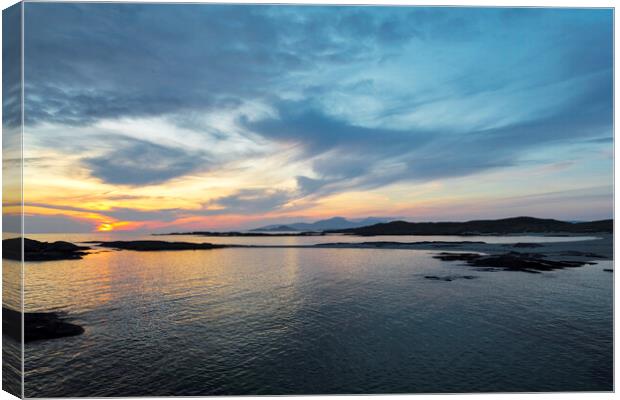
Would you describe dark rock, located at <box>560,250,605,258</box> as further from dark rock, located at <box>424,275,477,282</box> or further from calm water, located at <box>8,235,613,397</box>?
dark rock, located at <box>424,275,477,282</box>

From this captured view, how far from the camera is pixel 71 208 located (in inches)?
774

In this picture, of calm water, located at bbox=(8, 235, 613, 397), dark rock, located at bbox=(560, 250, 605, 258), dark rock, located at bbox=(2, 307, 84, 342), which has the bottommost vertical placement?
calm water, located at bbox=(8, 235, 613, 397)

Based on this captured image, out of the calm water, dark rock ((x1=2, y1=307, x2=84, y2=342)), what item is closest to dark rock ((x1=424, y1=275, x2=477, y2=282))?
the calm water

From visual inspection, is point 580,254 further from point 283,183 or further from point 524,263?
point 283,183

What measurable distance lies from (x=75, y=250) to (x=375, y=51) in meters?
57.9

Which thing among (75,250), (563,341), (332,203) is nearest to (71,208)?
(332,203)

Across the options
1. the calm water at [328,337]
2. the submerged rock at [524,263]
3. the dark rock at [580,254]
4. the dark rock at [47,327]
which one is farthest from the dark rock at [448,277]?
the dark rock at [47,327]

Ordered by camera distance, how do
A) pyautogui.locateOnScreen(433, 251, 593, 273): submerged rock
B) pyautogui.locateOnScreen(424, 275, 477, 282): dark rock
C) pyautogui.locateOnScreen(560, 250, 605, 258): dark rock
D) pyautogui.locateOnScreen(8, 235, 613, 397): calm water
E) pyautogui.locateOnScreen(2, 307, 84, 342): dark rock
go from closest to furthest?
1. pyautogui.locateOnScreen(8, 235, 613, 397): calm water
2. pyautogui.locateOnScreen(2, 307, 84, 342): dark rock
3. pyautogui.locateOnScreen(424, 275, 477, 282): dark rock
4. pyautogui.locateOnScreen(433, 251, 593, 273): submerged rock
5. pyautogui.locateOnScreen(560, 250, 605, 258): dark rock

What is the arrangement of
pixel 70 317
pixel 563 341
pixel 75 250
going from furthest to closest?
pixel 75 250 → pixel 70 317 → pixel 563 341

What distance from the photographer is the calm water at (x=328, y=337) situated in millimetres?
12281

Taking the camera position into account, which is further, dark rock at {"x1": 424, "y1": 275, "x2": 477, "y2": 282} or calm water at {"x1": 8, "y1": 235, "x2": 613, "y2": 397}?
dark rock at {"x1": 424, "y1": 275, "x2": 477, "y2": 282}

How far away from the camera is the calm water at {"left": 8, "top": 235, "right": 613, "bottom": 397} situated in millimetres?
12281

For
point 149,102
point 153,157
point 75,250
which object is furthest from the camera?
point 75,250

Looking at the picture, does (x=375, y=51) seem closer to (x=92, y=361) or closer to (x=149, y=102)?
(x=149, y=102)
